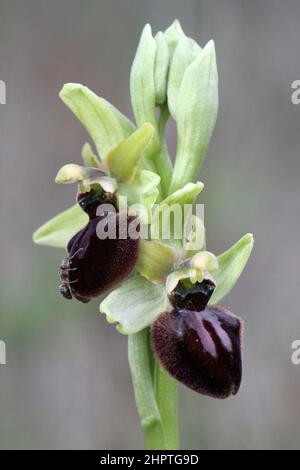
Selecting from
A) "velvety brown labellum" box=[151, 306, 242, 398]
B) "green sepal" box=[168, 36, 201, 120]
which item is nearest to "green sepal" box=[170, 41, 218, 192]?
"green sepal" box=[168, 36, 201, 120]

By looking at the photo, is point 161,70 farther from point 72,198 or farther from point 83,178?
point 72,198

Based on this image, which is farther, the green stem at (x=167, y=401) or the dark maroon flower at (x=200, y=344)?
the green stem at (x=167, y=401)

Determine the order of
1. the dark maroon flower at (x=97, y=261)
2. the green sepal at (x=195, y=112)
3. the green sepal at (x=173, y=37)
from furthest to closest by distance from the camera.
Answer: the green sepal at (x=173, y=37) → the green sepal at (x=195, y=112) → the dark maroon flower at (x=97, y=261)

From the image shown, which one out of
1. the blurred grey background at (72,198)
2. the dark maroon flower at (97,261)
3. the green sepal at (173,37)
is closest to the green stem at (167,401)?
the dark maroon flower at (97,261)

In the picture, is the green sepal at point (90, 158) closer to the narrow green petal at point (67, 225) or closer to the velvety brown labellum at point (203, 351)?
the narrow green petal at point (67, 225)

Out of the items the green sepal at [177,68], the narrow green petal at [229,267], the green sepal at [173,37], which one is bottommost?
the narrow green petal at [229,267]

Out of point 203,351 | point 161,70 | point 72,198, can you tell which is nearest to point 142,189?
point 161,70
